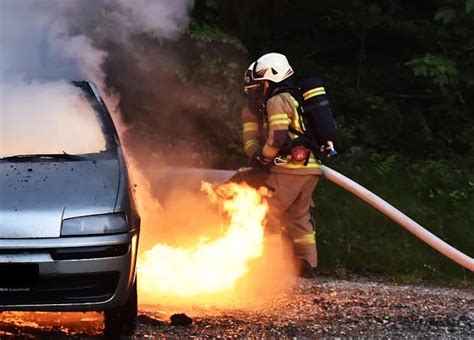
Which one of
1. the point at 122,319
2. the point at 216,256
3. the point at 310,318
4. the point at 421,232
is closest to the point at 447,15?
the point at 421,232

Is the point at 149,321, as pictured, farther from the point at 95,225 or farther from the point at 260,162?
the point at 260,162

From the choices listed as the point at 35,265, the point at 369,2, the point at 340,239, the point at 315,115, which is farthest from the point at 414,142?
the point at 35,265

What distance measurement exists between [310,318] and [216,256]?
141cm

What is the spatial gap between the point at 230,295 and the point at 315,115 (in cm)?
191

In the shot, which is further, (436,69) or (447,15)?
(436,69)

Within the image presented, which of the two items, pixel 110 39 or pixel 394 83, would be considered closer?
pixel 110 39

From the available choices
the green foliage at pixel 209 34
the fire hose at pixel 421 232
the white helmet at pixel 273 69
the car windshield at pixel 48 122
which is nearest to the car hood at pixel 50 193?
the car windshield at pixel 48 122

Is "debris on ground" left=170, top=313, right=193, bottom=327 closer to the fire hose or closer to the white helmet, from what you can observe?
the fire hose

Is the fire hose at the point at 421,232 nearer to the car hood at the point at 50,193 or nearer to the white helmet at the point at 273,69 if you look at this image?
the white helmet at the point at 273,69

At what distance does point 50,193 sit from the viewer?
4441 mm

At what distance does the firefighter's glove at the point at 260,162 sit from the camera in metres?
6.98

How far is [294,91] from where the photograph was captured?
23.3ft

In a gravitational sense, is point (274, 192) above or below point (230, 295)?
above

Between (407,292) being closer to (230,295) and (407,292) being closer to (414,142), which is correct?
(230,295)
